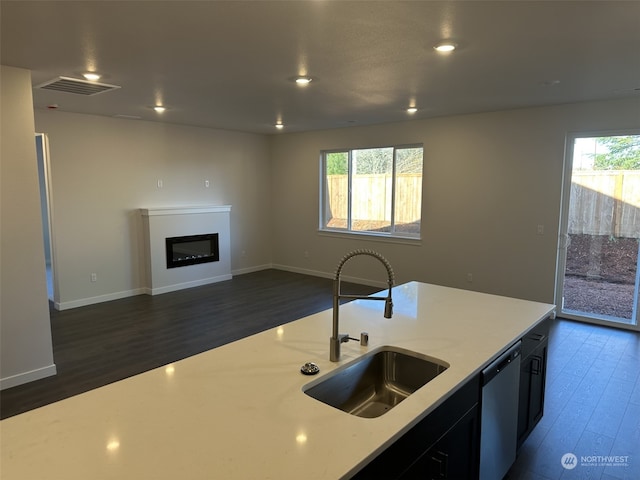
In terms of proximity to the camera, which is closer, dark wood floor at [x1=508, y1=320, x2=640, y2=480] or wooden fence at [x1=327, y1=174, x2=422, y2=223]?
dark wood floor at [x1=508, y1=320, x2=640, y2=480]

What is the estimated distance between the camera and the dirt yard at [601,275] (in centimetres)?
466

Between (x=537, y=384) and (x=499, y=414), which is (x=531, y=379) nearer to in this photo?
(x=537, y=384)

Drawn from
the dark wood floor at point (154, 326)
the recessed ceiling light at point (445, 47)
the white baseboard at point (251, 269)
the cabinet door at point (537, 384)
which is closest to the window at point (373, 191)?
the dark wood floor at point (154, 326)

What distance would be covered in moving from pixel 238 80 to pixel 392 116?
105 inches

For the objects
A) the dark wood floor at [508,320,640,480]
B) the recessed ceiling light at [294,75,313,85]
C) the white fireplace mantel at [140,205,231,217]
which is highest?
the recessed ceiling light at [294,75,313,85]

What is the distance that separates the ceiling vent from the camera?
11.8 feet

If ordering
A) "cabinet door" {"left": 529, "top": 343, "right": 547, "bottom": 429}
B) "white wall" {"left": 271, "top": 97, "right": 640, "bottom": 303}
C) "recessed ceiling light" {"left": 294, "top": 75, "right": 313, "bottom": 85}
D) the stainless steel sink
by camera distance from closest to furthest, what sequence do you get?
the stainless steel sink, "cabinet door" {"left": 529, "top": 343, "right": 547, "bottom": 429}, "recessed ceiling light" {"left": 294, "top": 75, "right": 313, "bottom": 85}, "white wall" {"left": 271, "top": 97, "right": 640, "bottom": 303}

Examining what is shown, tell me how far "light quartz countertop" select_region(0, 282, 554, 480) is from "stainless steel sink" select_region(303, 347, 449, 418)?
5 centimetres

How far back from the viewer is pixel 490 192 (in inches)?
213

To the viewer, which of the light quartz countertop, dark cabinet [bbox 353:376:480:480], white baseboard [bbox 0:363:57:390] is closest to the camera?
the light quartz countertop

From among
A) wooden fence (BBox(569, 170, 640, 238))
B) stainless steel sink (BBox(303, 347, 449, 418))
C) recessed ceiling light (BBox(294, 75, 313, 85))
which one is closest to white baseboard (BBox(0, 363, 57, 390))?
stainless steel sink (BBox(303, 347, 449, 418))

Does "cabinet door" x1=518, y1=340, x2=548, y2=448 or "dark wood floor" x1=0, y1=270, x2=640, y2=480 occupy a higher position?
"cabinet door" x1=518, y1=340, x2=548, y2=448

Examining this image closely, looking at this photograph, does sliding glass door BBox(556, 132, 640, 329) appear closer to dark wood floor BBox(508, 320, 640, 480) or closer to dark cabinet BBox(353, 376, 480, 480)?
dark wood floor BBox(508, 320, 640, 480)

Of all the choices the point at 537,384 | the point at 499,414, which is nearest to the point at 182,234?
the point at 537,384
